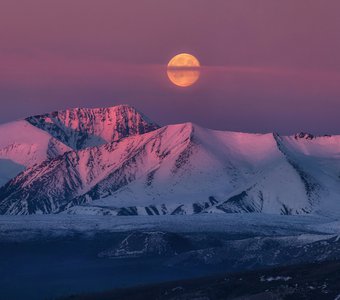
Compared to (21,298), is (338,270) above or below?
above

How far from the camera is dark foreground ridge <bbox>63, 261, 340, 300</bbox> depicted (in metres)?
134

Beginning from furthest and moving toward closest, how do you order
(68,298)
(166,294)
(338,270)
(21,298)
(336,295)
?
(21,298) → (68,298) → (166,294) → (338,270) → (336,295)

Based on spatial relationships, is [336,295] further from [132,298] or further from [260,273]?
[132,298]

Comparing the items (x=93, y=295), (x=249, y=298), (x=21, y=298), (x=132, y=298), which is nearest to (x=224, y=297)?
(x=249, y=298)

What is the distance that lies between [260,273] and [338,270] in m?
12.1

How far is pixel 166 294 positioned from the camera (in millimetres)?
149125

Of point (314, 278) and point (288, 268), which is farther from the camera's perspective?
point (288, 268)

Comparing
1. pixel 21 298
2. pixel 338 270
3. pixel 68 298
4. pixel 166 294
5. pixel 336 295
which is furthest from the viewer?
pixel 21 298

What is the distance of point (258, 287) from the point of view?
5581 inches

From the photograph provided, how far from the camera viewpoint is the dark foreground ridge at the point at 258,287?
133625 millimetres

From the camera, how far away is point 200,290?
147m

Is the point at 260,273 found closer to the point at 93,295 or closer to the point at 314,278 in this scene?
the point at 314,278

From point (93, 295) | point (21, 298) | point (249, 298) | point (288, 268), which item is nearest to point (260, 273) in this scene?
point (288, 268)

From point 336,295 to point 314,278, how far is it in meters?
8.37
